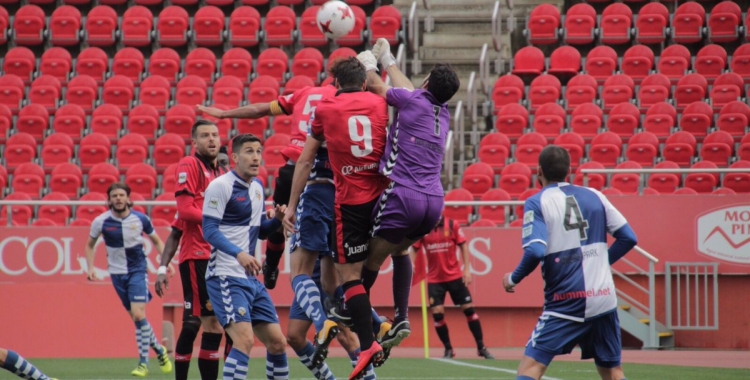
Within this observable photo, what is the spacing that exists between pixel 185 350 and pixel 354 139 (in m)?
2.99

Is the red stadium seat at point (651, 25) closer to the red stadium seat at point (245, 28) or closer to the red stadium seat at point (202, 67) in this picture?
the red stadium seat at point (245, 28)

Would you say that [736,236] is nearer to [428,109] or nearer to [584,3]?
[584,3]

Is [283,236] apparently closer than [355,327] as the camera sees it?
No

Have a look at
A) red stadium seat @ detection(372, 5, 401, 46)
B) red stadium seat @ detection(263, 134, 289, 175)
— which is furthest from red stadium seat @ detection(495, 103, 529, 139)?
red stadium seat @ detection(263, 134, 289, 175)

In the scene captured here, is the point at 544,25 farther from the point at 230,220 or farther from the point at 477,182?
the point at 230,220

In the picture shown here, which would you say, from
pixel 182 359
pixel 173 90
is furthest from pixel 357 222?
pixel 173 90

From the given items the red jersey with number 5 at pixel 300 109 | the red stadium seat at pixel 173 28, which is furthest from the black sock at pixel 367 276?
the red stadium seat at pixel 173 28

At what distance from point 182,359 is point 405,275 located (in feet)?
7.53

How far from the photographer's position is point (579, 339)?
6.73 m

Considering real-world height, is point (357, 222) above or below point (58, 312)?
above

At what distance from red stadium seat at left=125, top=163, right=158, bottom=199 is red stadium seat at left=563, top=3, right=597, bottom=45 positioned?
9018 millimetres

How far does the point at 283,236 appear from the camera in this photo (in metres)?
8.68

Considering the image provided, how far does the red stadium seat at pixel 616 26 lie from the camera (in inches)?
827

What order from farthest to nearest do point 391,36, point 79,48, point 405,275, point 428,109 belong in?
point 79,48
point 391,36
point 405,275
point 428,109
